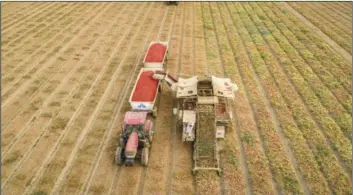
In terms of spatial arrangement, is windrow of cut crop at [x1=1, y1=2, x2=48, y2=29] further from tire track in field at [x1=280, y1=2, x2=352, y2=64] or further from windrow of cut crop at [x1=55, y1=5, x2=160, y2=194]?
tire track in field at [x1=280, y1=2, x2=352, y2=64]

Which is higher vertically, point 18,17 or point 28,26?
point 18,17

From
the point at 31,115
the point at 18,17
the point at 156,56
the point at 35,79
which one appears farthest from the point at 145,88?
the point at 18,17

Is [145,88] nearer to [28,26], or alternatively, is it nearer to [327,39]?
[327,39]

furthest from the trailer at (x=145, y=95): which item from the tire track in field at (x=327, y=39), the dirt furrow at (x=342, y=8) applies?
the dirt furrow at (x=342, y=8)

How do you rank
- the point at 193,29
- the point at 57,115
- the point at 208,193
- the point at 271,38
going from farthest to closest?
the point at 193,29
the point at 271,38
the point at 57,115
the point at 208,193

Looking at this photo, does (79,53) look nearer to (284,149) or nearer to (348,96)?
(284,149)

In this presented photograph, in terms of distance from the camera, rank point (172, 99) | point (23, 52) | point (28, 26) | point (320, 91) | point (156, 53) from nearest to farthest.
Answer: point (172, 99) < point (320, 91) < point (156, 53) < point (23, 52) < point (28, 26)

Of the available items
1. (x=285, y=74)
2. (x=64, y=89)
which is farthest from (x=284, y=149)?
(x=64, y=89)
